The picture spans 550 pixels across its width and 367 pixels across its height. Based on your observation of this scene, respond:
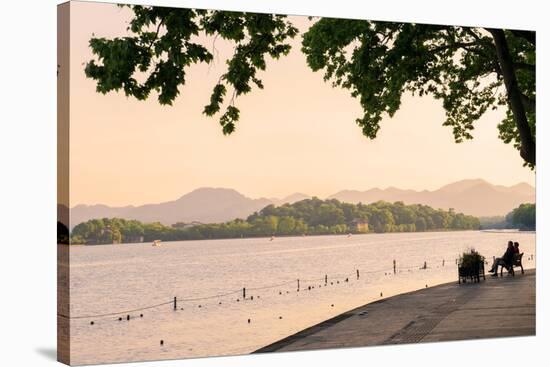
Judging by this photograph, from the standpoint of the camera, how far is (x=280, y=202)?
51.5ft

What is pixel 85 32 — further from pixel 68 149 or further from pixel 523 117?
pixel 523 117

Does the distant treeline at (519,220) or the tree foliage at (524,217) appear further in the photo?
the tree foliage at (524,217)

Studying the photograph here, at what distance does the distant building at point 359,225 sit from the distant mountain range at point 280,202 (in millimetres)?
315

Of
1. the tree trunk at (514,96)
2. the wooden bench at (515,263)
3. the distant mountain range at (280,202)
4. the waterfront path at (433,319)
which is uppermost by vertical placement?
the tree trunk at (514,96)

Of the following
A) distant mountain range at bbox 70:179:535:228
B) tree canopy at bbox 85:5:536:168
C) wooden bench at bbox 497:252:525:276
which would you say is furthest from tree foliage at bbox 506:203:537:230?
tree canopy at bbox 85:5:536:168

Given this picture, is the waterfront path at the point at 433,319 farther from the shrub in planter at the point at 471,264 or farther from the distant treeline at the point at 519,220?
the distant treeline at the point at 519,220

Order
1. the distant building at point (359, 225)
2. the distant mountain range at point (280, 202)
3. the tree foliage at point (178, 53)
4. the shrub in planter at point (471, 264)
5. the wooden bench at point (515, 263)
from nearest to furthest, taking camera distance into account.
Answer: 1. the tree foliage at point (178, 53)
2. the distant mountain range at point (280, 202)
3. the distant building at point (359, 225)
4. the shrub in planter at point (471, 264)
5. the wooden bench at point (515, 263)

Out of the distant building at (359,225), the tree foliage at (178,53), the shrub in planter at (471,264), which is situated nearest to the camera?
the tree foliage at (178,53)

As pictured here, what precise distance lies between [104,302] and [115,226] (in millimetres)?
1080

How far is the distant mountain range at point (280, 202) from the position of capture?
1443cm

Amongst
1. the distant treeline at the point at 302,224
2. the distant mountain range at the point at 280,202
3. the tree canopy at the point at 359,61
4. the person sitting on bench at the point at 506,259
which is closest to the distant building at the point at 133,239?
the distant treeline at the point at 302,224

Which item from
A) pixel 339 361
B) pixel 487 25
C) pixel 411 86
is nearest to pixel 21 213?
pixel 339 361

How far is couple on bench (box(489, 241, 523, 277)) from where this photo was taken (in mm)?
18172

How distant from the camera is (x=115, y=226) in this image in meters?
14.2
